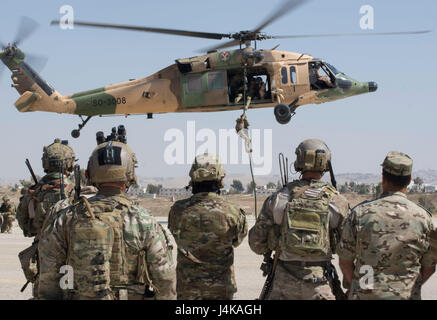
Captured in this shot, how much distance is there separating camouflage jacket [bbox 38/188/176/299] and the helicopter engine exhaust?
1414 centimetres

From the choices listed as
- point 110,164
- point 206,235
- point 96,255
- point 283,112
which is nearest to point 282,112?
point 283,112

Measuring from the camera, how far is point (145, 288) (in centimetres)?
405

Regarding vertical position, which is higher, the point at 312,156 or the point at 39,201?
the point at 312,156

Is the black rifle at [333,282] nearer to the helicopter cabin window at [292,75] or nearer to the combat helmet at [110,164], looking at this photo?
the combat helmet at [110,164]

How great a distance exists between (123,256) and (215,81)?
48.5 ft

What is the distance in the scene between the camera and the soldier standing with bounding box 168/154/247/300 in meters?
5.41

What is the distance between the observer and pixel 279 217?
5023mm

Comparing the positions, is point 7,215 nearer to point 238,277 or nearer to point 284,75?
point 284,75

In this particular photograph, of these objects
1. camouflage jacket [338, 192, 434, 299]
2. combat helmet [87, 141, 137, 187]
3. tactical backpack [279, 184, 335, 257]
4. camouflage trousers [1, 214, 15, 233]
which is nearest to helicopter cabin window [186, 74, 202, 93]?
camouflage trousers [1, 214, 15, 233]

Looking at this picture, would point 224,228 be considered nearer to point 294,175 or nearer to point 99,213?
point 294,175

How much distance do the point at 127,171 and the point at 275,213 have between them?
1375 mm

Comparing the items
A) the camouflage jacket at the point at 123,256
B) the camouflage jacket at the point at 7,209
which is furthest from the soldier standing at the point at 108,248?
the camouflage jacket at the point at 7,209

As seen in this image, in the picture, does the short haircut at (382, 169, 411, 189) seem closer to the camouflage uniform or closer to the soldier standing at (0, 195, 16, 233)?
the camouflage uniform
